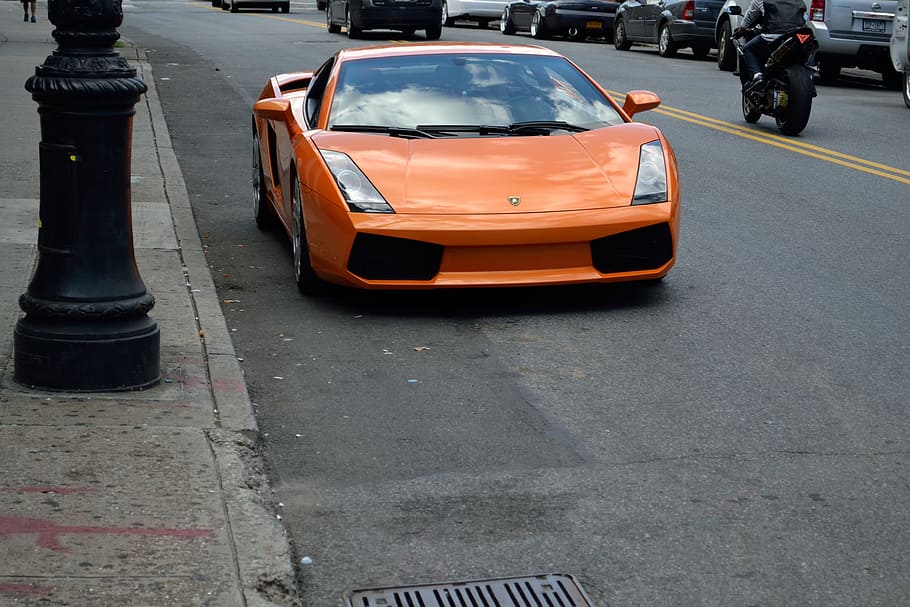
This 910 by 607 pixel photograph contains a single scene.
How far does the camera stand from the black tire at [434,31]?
1182 inches

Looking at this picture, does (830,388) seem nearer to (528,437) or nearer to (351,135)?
(528,437)

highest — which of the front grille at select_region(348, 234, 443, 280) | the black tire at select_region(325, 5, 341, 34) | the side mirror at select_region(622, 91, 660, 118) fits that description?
the side mirror at select_region(622, 91, 660, 118)

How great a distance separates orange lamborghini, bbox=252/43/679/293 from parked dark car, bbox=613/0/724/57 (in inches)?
704

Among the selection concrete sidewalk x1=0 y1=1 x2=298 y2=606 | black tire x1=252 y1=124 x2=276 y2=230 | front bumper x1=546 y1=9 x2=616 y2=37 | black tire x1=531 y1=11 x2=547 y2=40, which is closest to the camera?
concrete sidewalk x1=0 y1=1 x2=298 y2=606

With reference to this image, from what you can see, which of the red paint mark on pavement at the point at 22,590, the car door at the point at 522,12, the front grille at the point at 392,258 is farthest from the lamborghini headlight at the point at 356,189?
the car door at the point at 522,12

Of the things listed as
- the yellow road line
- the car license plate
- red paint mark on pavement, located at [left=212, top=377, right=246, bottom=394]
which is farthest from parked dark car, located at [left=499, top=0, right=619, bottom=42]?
red paint mark on pavement, located at [left=212, top=377, right=246, bottom=394]

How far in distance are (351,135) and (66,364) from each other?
8.12 ft

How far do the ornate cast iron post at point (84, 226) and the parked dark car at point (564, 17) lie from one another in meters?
26.6

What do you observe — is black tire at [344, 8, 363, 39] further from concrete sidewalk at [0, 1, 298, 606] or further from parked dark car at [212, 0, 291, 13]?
concrete sidewalk at [0, 1, 298, 606]

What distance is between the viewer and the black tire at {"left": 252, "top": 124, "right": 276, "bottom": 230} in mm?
9016

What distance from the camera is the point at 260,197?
9086mm

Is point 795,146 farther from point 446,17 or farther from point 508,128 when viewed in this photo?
point 446,17

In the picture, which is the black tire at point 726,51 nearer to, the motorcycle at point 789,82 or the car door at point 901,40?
the car door at point 901,40

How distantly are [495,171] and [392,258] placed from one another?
690 mm
